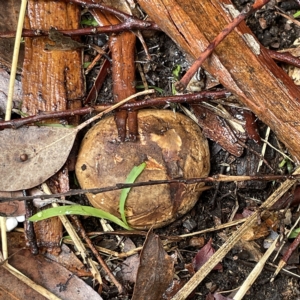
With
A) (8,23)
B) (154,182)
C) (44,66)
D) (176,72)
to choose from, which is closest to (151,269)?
(154,182)

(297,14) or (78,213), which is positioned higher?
(297,14)

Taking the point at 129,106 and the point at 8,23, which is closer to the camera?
the point at 129,106

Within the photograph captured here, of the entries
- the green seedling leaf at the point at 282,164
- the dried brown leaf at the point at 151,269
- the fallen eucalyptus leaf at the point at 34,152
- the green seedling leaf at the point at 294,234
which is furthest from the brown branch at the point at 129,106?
the green seedling leaf at the point at 294,234

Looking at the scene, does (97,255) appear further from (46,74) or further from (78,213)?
(46,74)

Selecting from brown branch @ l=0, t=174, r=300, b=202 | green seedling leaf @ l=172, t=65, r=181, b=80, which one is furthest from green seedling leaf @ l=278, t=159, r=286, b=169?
green seedling leaf @ l=172, t=65, r=181, b=80

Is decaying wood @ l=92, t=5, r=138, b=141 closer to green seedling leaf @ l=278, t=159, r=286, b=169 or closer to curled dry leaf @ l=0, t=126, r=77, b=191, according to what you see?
curled dry leaf @ l=0, t=126, r=77, b=191
